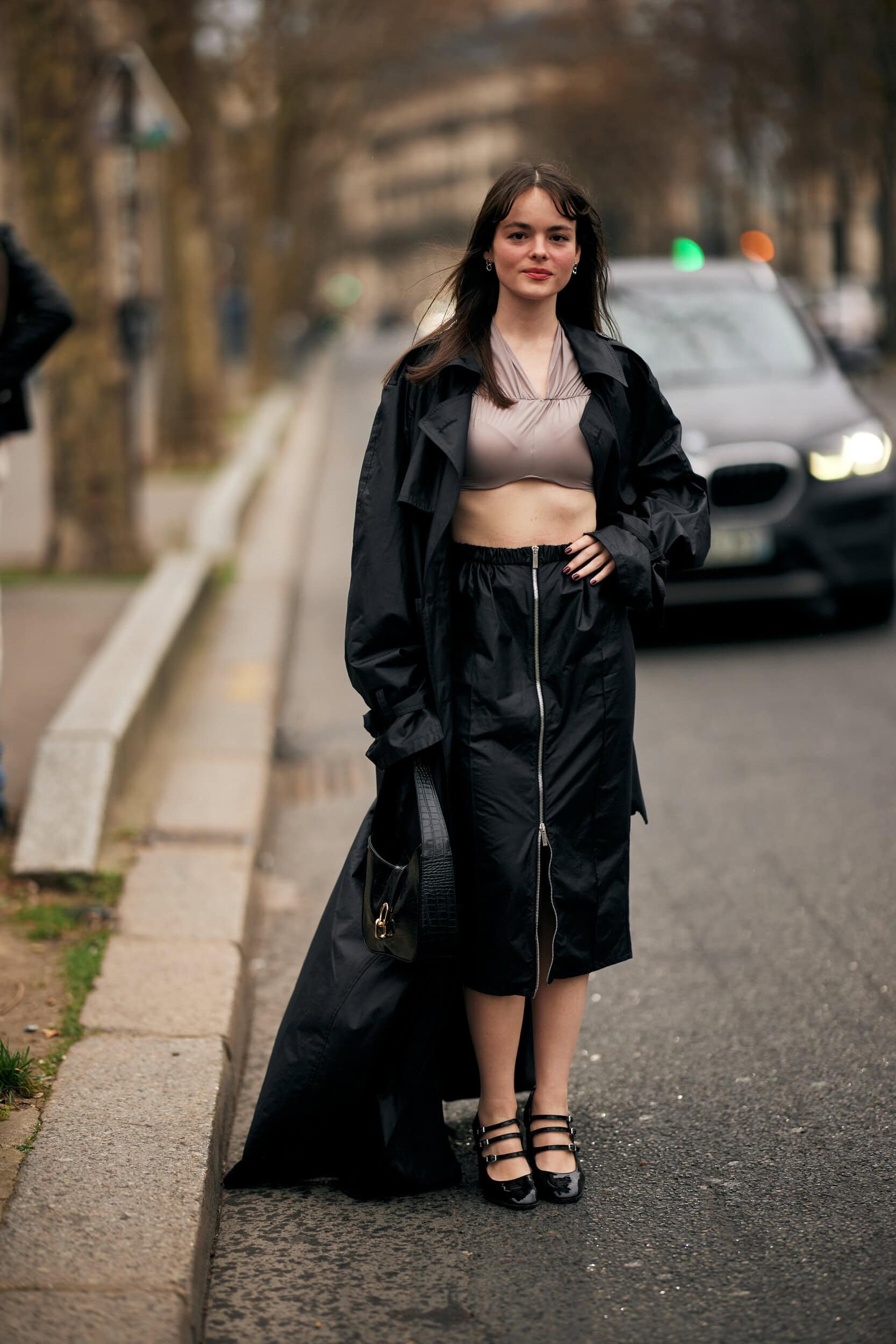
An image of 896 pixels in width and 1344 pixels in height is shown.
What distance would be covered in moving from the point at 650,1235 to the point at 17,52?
861 centimetres

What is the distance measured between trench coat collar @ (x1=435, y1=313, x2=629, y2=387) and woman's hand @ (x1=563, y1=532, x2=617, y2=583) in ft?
1.02

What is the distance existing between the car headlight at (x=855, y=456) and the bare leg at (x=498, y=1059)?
5.77m

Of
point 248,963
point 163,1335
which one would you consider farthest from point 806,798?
point 163,1335

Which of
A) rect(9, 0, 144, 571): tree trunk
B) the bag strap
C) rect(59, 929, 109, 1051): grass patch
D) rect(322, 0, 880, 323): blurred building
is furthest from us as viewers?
rect(322, 0, 880, 323): blurred building

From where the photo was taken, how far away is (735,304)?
32.0 ft

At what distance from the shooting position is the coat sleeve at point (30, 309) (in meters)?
5.61

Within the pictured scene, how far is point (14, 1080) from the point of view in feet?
11.4

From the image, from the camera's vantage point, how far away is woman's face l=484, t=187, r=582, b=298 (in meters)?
3.18

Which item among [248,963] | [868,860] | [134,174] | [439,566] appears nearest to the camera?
[439,566]

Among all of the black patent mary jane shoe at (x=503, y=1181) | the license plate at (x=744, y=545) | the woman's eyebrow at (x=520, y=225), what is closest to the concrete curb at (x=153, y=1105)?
the black patent mary jane shoe at (x=503, y=1181)

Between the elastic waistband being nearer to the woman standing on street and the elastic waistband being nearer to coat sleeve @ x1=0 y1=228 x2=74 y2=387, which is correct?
the woman standing on street

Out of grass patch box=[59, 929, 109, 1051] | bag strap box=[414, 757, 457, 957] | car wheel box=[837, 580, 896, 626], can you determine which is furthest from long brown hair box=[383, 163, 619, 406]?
car wheel box=[837, 580, 896, 626]

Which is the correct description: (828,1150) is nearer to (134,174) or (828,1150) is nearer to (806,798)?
(806,798)

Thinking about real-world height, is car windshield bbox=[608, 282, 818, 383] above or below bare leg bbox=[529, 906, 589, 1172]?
above
